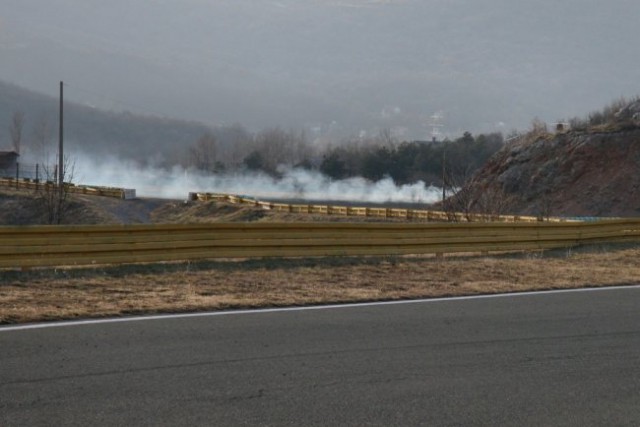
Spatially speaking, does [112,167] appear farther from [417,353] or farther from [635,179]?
[417,353]

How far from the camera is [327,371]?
23.4ft

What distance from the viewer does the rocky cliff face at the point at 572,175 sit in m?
47.8

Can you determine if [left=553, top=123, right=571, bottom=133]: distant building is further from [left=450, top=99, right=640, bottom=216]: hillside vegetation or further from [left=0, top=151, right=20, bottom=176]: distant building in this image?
[left=0, top=151, right=20, bottom=176]: distant building

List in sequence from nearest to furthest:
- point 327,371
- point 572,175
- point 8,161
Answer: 1. point 327,371
2. point 572,175
3. point 8,161

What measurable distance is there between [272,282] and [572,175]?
4172 cm

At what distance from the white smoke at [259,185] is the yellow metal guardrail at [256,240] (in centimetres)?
4390

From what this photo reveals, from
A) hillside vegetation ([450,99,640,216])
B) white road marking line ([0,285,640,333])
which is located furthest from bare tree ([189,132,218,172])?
white road marking line ([0,285,640,333])

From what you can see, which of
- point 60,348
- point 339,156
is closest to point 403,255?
point 60,348

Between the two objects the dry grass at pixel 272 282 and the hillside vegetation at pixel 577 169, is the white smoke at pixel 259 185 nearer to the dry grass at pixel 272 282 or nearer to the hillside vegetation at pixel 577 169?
the hillside vegetation at pixel 577 169

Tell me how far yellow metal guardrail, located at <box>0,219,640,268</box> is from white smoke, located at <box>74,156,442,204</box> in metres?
43.9

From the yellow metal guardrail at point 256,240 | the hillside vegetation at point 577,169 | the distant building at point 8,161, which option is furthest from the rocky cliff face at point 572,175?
the distant building at point 8,161

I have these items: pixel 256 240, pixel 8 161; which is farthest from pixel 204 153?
pixel 256 240

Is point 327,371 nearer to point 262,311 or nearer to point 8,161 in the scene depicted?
point 262,311

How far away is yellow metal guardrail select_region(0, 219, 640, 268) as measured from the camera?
13.4 metres
